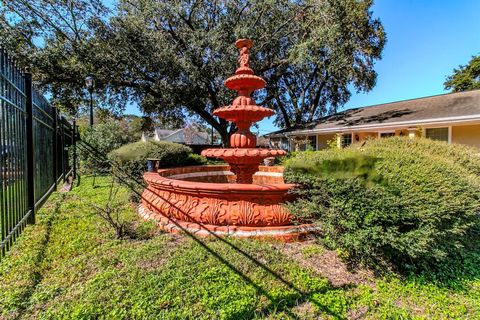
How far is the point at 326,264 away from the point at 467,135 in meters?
12.3

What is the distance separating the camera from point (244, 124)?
536 centimetres

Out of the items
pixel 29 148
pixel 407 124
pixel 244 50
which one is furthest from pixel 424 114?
pixel 29 148

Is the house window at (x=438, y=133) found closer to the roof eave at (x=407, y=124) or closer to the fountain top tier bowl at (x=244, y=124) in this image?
the roof eave at (x=407, y=124)

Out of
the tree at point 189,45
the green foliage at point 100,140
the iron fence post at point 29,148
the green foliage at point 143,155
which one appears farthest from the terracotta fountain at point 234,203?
the tree at point 189,45

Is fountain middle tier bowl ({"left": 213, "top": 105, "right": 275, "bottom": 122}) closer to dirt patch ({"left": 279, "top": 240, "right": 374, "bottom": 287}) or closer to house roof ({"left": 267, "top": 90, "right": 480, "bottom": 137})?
dirt patch ({"left": 279, "top": 240, "right": 374, "bottom": 287})

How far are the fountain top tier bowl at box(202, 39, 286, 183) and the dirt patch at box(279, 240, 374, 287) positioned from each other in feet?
6.07

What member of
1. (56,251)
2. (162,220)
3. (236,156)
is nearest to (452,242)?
(236,156)

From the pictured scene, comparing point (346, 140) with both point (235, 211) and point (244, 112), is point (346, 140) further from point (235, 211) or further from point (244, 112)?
point (235, 211)

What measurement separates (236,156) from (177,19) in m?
13.3

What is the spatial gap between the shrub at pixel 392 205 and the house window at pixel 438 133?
10.0 metres

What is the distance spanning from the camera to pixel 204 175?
28.5 feet

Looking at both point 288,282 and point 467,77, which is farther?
point 467,77

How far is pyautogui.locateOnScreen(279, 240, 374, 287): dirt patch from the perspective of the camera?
3076mm

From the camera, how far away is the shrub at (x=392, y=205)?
3.04 metres
